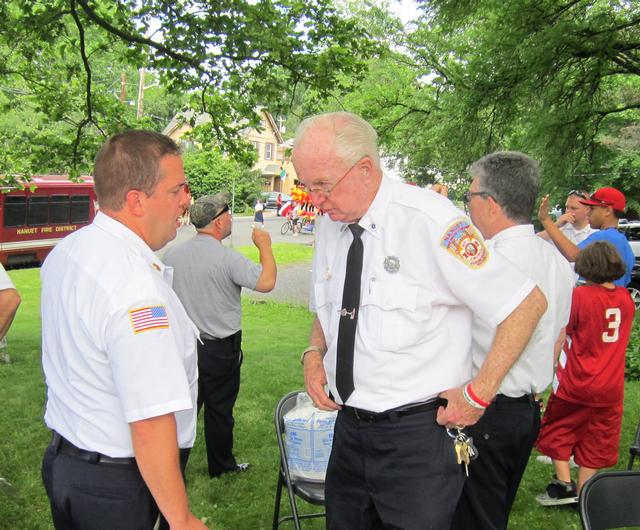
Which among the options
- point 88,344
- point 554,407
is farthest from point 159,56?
point 88,344

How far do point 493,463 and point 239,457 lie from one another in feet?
9.56

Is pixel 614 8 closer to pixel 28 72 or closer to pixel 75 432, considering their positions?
pixel 28 72

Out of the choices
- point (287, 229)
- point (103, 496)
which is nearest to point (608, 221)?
point (103, 496)

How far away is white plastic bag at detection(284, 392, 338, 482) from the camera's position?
3280 mm

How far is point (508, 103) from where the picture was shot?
1100 cm

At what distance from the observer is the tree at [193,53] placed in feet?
22.8

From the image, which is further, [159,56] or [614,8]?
[614,8]

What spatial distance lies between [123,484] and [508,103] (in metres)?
10.6

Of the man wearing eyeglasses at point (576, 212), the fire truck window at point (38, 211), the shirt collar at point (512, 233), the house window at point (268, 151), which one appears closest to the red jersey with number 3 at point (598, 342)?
the shirt collar at point (512, 233)

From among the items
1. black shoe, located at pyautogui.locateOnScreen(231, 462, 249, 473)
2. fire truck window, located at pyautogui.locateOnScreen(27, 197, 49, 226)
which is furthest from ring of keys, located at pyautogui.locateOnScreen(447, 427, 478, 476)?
Answer: fire truck window, located at pyautogui.locateOnScreen(27, 197, 49, 226)

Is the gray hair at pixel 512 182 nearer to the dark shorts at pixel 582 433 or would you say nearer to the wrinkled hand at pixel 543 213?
the wrinkled hand at pixel 543 213

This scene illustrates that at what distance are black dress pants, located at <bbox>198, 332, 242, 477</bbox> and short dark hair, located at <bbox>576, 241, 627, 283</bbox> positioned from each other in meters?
2.44

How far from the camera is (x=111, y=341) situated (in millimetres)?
1698

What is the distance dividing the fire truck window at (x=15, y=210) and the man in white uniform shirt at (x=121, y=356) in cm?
2207
